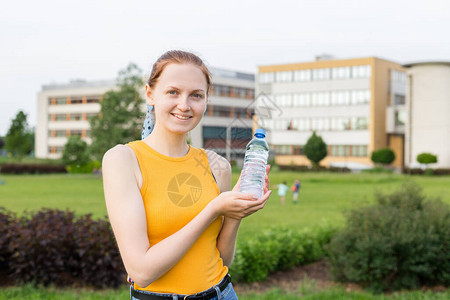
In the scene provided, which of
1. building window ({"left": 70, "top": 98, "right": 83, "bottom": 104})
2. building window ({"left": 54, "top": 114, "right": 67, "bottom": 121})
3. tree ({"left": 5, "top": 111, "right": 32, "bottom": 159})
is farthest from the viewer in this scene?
building window ({"left": 54, "top": 114, "right": 67, "bottom": 121})

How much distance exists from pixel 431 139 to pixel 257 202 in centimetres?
6447

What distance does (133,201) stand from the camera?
2.31m

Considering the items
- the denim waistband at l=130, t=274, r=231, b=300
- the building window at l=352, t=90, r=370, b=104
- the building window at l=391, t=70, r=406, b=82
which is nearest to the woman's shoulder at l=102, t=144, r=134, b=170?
the denim waistband at l=130, t=274, r=231, b=300

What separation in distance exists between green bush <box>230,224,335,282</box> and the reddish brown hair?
A: 20.7 ft

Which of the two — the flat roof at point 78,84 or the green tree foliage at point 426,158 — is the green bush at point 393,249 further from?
the flat roof at point 78,84

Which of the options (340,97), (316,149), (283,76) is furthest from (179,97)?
(283,76)

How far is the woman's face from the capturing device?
8.08 feet

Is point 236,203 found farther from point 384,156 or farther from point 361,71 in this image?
point 361,71

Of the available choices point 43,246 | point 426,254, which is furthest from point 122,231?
point 426,254

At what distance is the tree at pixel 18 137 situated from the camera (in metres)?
70.7

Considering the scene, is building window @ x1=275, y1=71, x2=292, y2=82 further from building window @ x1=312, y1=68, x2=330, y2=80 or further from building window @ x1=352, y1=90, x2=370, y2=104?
building window @ x1=352, y1=90, x2=370, y2=104

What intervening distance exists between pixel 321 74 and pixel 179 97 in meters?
74.6

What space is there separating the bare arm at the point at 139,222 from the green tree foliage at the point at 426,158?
2364 inches

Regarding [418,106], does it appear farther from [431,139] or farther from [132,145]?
[132,145]
